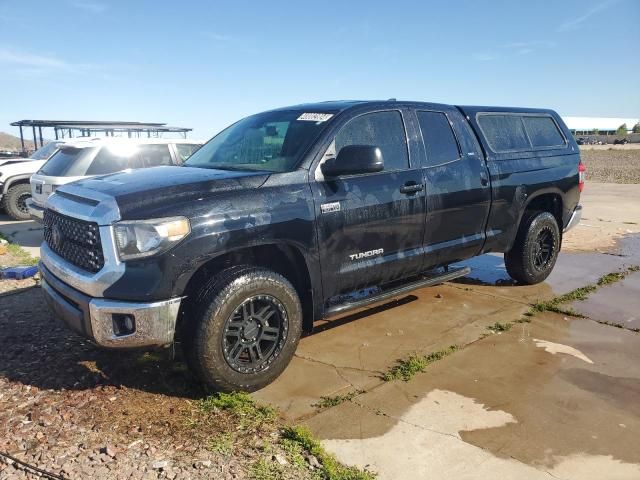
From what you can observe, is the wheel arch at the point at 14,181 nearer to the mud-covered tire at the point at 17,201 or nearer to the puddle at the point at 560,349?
the mud-covered tire at the point at 17,201

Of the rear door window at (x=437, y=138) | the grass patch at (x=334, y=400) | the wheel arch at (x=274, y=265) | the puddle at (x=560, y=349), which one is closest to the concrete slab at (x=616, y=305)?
the puddle at (x=560, y=349)

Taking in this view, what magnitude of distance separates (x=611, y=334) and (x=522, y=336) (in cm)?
80

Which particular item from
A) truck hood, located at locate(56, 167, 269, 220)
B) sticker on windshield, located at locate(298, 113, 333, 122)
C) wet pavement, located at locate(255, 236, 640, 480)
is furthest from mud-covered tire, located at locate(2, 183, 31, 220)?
sticker on windshield, located at locate(298, 113, 333, 122)

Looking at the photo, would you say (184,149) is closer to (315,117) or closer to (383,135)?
(315,117)

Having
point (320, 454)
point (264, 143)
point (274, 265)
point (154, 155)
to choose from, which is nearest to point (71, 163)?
point (154, 155)

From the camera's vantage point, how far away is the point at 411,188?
4.30 m

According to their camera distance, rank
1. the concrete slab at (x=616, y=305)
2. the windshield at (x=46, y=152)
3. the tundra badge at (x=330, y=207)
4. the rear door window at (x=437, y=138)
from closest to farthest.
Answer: the tundra badge at (x=330, y=207), the rear door window at (x=437, y=138), the concrete slab at (x=616, y=305), the windshield at (x=46, y=152)

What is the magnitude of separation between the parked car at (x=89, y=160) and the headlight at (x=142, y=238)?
220 inches

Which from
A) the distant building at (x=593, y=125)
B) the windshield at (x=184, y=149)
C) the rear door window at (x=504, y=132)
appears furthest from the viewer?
the distant building at (x=593, y=125)

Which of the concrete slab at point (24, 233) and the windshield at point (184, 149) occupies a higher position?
the windshield at point (184, 149)

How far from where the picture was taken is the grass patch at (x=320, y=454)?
2.60m

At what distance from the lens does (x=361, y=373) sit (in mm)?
3828

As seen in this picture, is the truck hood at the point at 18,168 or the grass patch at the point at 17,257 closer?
the grass patch at the point at 17,257

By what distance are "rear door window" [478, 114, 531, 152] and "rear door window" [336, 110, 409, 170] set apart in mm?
1297
